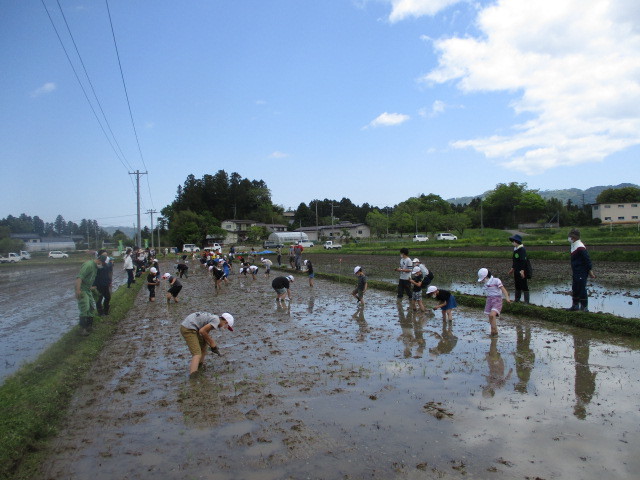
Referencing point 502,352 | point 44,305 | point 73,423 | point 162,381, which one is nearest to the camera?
point 73,423

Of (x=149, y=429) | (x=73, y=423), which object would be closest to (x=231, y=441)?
(x=149, y=429)

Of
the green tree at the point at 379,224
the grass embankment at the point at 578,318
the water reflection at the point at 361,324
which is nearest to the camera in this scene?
the grass embankment at the point at 578,318

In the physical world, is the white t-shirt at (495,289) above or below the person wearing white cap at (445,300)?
above

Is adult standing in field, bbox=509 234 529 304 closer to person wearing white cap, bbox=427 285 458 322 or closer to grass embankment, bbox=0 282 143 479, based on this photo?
person wearing white cap, bbox=427 285 458 322

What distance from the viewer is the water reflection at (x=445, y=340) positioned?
8.03 m

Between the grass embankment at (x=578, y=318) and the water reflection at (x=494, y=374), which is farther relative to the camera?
the grass embankment at (x=578, y=318)

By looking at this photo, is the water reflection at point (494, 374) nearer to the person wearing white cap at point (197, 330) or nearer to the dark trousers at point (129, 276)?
the person wearing white cap at point (197, 330)

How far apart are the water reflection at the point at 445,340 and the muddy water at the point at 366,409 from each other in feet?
0.11

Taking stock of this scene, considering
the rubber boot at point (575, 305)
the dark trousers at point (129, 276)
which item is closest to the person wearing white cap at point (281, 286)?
the rubber boot at point (575, 305)

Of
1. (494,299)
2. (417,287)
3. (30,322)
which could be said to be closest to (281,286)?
(417,287)

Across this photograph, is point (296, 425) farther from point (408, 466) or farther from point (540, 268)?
point (540, 268)

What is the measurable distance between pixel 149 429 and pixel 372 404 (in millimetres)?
2615

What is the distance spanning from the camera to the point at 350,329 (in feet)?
33.7

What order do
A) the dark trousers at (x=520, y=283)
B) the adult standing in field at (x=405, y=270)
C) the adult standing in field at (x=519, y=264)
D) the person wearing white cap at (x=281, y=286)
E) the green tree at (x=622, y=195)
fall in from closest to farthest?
the adult standing in field at (x=519, y=264)
the dark trousers at (x=520, y=283)
the adult standing in field at (x=405, y=270)
the person wearing white cap at (x=281, y=286)
the green tree at (x=622, y=195)
